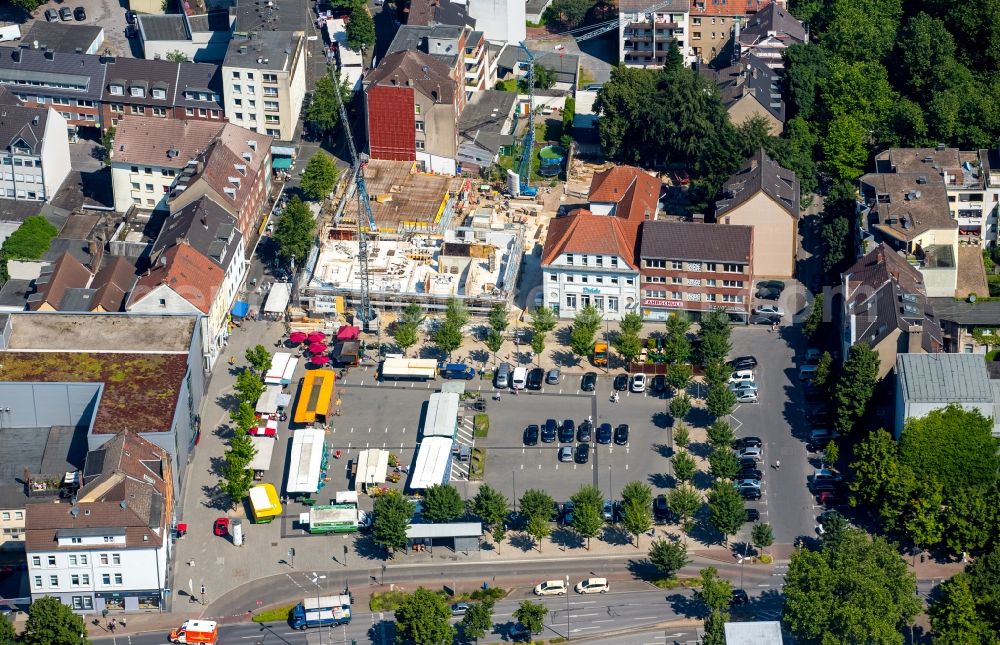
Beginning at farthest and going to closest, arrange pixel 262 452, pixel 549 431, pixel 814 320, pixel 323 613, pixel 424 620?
pixel 814 320
pixel 549 431
pixel 262 452
pixel 323 613
pixel 424 620

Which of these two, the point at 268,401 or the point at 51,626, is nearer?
the point at 51,626

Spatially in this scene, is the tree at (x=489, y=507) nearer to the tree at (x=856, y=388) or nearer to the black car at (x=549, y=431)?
the black car at (x=549, y=431)

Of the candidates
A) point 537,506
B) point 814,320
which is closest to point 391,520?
point 537,506

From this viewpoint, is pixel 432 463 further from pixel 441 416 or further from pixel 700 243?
pixel 700 243

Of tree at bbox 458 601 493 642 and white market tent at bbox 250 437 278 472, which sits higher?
white market tent at bbox 250 437 278 472

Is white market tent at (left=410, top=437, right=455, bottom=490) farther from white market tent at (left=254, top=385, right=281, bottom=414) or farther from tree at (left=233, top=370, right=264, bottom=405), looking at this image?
tree at (left=233, top=370, right=264, bottom=405)

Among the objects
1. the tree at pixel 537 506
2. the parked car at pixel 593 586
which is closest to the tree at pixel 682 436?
the tree at pixel 537 506

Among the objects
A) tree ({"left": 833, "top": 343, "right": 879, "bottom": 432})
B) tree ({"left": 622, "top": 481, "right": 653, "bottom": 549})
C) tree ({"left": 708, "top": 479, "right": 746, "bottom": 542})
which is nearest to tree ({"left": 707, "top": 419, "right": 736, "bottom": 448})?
tree ({"left": 708, "top": 479, "right": 746, "bottom": 542})
